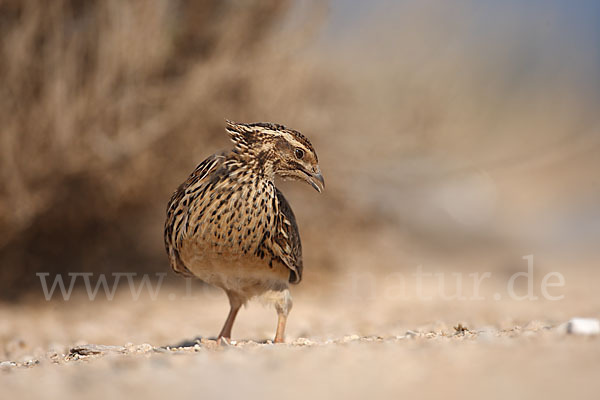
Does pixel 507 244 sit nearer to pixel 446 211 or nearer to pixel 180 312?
pixel 446 211

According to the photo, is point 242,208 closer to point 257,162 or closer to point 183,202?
point 257,162

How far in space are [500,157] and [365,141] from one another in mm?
14416

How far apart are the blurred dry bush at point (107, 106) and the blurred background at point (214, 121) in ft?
0.07

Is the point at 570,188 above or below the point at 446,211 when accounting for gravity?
above

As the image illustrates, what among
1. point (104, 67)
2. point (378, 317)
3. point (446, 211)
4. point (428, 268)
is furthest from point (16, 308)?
point (446, 211)

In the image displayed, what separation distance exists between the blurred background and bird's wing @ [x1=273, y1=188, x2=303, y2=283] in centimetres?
467

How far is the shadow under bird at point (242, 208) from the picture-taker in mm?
5070

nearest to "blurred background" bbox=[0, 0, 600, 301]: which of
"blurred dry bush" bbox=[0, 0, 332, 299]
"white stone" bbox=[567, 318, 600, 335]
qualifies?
"blurred dry bush" bbox=[0, 0, 332, 299]

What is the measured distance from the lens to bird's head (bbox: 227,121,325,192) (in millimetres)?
5203

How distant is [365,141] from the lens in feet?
39.4

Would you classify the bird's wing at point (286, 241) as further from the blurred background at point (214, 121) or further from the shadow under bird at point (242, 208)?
the blurred background at point (214, 121)

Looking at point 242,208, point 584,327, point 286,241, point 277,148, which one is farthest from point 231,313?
point 584,327

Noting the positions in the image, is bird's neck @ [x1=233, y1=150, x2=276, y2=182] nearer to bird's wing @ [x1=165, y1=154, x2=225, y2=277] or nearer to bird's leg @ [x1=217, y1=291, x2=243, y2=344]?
bird's wing @ [x1=165, y1=154, x2=225, y2=277]

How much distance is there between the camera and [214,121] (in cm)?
1052
